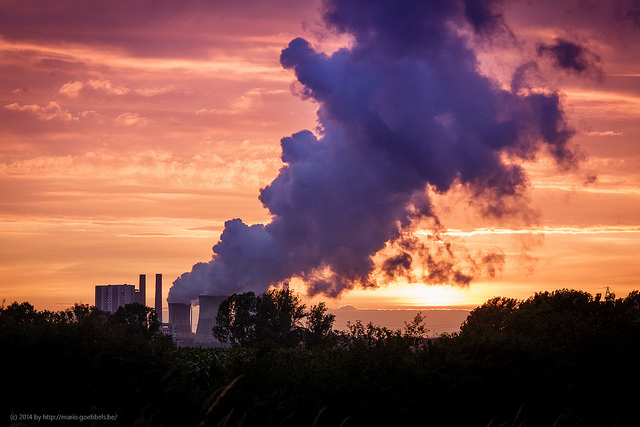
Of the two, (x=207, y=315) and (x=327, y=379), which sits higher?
(x=207, y=315)

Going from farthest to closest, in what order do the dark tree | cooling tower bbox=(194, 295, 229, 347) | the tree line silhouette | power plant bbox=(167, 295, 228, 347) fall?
cooling tower bbox=(194, 295, 229, 347) → power plant bbox=(167, 295, 228, 347) → the dark tree → the tree line silhouette

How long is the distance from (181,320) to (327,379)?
130895mm

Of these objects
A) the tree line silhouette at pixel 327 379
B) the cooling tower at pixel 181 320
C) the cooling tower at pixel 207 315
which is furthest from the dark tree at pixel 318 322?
the tree line silhouette at pixel 327 379

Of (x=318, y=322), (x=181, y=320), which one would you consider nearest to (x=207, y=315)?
(x=181, y=320)

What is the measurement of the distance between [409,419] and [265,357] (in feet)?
16.8

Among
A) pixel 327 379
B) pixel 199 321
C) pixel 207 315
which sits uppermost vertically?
pixel 207 315

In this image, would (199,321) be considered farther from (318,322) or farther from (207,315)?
(318,322)

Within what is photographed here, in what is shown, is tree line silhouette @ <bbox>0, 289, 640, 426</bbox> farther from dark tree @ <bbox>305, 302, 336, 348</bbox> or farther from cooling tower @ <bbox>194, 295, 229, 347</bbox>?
cooling tower @ <bbox>194, 295, 229, 347</bbox>

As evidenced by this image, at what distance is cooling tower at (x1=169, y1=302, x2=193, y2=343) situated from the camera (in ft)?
486

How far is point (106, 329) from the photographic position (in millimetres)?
23312

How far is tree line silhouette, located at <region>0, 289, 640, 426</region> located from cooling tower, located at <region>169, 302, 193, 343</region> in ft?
401

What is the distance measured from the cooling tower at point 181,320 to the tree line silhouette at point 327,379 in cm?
12229

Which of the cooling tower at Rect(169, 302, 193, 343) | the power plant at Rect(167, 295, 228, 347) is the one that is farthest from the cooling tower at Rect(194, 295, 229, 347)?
the cooling tower at Rect(169, 302, 193, 343)

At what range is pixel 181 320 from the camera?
15000 cm
